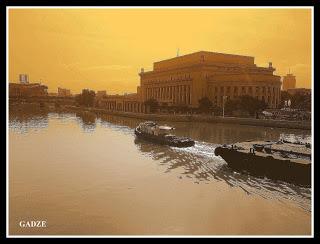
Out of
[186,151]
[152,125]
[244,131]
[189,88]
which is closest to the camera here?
[186,151]

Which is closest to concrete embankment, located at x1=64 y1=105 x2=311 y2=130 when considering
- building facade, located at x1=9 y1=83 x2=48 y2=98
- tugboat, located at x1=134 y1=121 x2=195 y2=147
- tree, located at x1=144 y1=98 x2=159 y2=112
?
tree, located at x1=144 y1=98 x2=159 y2=112

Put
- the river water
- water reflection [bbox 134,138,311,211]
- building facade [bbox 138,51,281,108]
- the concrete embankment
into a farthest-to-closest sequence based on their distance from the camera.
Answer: building facade [bbox 138,51,281,108]
the concrete embankment
water reflection [bbox 134,138,311,211]
the river water

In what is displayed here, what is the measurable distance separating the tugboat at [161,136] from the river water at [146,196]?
0.79 m

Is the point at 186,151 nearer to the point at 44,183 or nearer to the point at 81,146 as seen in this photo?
the point at 81,146

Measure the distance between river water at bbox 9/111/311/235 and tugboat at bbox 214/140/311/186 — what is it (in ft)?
0.88

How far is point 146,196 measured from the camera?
7.41m

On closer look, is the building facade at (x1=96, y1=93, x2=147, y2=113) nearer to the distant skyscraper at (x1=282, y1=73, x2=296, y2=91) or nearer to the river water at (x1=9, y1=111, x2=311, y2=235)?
the river water at (x1=9, y1=111, x2=311, y2=235)

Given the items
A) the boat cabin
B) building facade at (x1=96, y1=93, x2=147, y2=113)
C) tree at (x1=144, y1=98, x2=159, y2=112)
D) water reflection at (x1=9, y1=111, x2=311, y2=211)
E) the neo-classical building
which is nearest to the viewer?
water reflection at (x1=9, y1=111, x2=311, y2=211)

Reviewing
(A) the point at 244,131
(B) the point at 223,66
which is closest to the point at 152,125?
(A) the point at 244,131

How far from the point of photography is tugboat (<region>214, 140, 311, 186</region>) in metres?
8.55

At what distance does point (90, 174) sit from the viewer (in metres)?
9.24

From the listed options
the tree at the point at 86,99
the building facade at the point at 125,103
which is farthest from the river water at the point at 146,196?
the tree at the point at 86,99

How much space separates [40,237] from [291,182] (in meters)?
6.29

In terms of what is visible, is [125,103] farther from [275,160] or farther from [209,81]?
[275,160]
